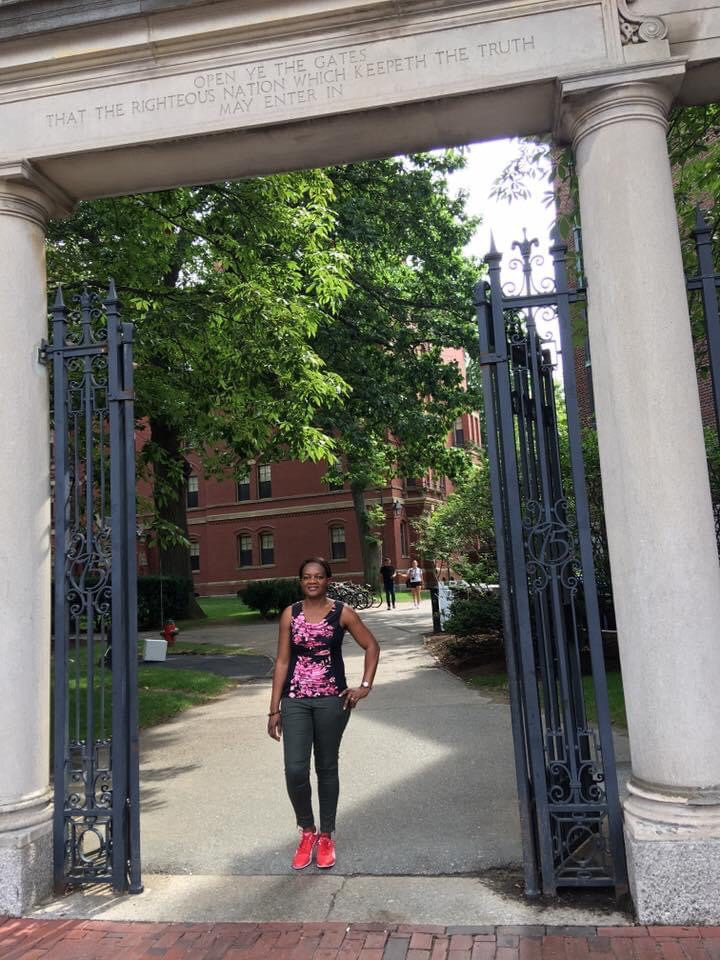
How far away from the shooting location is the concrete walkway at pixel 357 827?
4.19 meters

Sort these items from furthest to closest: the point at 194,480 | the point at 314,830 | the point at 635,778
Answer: the point at 194,480, the point at 314,830, the point at 635,778

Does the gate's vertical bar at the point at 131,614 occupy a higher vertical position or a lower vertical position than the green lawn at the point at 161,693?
higher

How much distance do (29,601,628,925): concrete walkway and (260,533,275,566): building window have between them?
1450 inches

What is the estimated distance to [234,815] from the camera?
5.94 meters

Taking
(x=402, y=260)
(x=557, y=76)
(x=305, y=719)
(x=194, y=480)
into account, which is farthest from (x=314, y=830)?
(x=194, y=480)

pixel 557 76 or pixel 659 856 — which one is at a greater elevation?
pixel 557 76

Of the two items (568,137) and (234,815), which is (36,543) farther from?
(568,137)

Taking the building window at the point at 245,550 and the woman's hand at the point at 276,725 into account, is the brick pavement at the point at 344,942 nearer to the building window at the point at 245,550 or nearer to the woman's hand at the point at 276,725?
the woman's hand at the point at 276,725

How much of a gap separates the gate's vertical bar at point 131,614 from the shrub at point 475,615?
26.9 feet

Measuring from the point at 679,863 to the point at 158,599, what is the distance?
22.1 meters

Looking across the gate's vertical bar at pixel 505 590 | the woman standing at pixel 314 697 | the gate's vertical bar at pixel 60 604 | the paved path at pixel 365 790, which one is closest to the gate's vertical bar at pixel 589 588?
the gate's vertical bar at pixel 505 590

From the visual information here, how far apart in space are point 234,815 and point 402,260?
17942mm

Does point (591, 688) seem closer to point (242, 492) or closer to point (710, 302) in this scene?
point (710, 302)

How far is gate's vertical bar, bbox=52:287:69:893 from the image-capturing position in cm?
454
